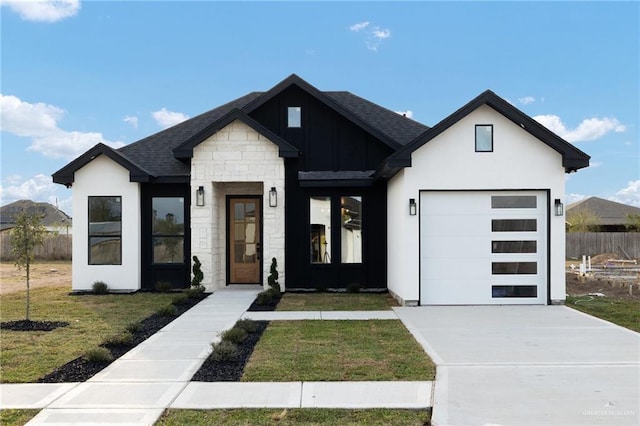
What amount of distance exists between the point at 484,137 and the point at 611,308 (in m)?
4.70

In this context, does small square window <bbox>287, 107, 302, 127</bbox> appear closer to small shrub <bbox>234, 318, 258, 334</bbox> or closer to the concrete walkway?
small shrub <bbox>234, 318, 258, 334</bbox>

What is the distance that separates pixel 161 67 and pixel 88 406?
15261 millimetres

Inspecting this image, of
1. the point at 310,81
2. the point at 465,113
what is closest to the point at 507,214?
the point at 465,113

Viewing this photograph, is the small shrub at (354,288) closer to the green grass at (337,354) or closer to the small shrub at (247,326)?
the green grass at (337,354)

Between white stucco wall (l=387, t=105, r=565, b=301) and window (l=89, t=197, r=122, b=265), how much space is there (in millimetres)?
7964

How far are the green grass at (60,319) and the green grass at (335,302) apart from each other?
3020 mm

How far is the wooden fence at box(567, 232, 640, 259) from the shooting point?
27062 mm

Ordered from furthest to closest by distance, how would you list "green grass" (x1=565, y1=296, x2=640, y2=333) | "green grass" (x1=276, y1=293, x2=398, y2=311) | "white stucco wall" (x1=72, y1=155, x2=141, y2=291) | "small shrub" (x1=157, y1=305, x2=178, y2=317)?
"white stucco wall" (x1=72, y1=155, x2=141, y2=291) < "green grass" (x1=276, y1=293, x2=398, y2=311) < "small shrub" (x1=157, y1=305, x2=178, y2=317) < "green grass" (x1=565, y1=296, x2=640, y2=333)

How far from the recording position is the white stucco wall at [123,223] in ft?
43.7

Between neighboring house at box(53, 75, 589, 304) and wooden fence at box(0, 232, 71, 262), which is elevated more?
neighboring house at box(53, 75, 589, 304)

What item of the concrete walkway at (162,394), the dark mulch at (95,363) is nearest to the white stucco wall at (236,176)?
the dark mulch at (95,363)

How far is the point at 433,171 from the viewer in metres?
10.7

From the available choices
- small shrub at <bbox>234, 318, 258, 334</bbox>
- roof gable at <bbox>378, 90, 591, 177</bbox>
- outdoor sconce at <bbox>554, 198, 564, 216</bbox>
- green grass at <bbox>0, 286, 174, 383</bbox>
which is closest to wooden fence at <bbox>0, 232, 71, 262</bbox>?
green grass at <bbox>0, 286, 174, 383</bbox>

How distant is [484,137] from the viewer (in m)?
10.7
